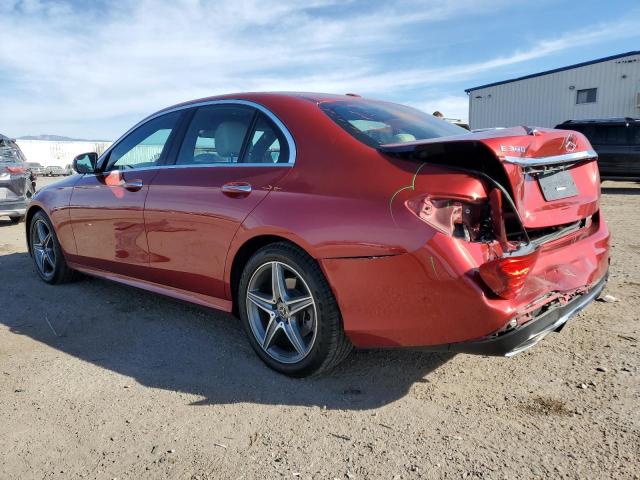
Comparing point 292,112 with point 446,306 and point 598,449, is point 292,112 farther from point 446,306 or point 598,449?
point 598,449

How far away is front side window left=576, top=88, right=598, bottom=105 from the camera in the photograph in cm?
2175

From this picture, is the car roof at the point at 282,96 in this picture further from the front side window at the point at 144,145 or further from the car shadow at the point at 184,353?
the car shadow at the point at 184,353

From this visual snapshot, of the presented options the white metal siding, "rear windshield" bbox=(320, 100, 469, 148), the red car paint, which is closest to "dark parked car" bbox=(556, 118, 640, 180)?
A: "rear windshield" bbox=(320, 100, 469, 148)

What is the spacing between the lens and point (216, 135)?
137 inches

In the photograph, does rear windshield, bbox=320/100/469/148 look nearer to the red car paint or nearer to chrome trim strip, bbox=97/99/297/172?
the red car paint

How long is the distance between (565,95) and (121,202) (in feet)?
75.2

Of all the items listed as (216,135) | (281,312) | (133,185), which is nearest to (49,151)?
(133,185)

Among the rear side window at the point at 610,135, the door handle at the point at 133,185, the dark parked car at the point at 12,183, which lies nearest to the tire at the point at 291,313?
the door handle at the point at 133,185

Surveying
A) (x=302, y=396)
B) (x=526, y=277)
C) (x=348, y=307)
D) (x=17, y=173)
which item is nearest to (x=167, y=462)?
(x=302, y=396)

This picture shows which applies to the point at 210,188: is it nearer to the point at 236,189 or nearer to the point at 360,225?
the point at 236,189

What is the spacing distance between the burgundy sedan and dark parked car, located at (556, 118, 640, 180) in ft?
35.7

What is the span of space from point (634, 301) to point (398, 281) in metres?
2.51

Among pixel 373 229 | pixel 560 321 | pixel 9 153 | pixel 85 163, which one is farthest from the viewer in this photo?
pixel 9 153

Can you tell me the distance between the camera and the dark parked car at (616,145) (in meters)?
12.5
